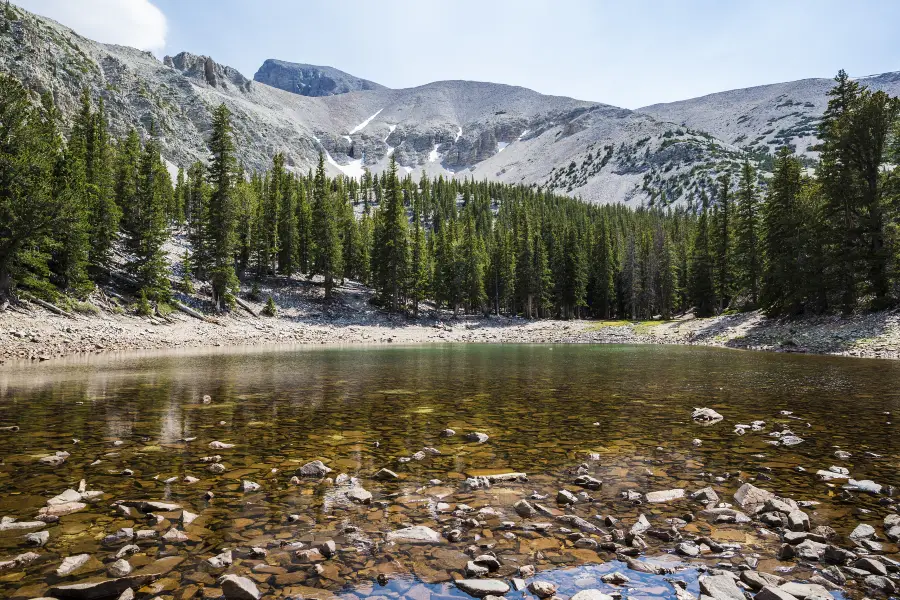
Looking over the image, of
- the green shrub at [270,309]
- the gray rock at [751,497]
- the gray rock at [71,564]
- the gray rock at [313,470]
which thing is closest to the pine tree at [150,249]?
the green shrub at [270,309]

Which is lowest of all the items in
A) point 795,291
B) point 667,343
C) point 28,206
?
point 667,343

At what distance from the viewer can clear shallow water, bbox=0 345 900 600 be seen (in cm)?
504

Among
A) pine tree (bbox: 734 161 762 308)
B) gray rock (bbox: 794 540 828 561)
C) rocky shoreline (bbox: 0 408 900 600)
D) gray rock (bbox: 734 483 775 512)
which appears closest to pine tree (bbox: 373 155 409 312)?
pine tree (bbox: 734 161 762 308)

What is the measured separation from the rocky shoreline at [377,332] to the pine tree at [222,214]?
329 cm

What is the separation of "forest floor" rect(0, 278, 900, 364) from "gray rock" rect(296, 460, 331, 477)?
23212 millimetres

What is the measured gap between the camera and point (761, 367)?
2408 centimetres

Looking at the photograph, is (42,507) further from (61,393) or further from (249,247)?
(249,247)

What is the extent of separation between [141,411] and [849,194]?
46.6 metres

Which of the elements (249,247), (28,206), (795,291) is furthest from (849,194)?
(249,247)

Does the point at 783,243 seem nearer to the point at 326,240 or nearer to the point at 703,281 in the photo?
the point at 703,281

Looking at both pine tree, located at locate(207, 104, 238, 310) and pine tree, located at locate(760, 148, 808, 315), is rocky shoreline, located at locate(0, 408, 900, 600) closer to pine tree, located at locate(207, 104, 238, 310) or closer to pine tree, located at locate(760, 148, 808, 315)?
pine tree, located at locate(760, 148, 808, 315)

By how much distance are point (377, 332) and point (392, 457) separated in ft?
159

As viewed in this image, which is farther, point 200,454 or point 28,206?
point 28,206

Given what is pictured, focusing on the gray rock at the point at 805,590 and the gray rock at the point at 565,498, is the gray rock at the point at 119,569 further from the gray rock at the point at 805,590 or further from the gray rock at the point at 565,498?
the gray rock at the point at 805,590
